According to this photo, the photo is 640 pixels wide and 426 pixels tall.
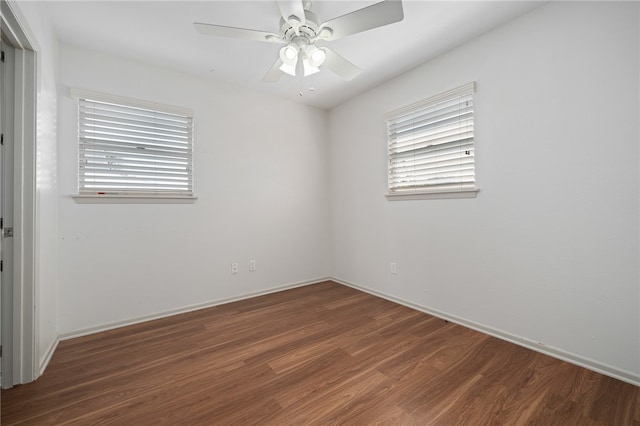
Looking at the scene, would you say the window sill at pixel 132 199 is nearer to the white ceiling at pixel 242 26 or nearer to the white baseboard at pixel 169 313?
the white baseboard at pixel 169 313

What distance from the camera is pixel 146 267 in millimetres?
2602

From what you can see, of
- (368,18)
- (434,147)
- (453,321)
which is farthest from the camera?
(434,147)

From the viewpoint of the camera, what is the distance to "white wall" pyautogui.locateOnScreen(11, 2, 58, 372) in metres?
1.69

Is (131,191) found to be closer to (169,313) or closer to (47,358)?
(169,313)

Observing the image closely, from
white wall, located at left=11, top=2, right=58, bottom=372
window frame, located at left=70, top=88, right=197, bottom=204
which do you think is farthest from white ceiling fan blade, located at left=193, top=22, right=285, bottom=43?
window frame, located at left=70, top=88, right=197, bottom=204

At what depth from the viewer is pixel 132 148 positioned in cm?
256

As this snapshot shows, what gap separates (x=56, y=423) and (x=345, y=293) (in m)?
2.60

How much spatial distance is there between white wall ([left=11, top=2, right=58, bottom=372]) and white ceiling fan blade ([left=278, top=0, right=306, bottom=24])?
4.66 ft

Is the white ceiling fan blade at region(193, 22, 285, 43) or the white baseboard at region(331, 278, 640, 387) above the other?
the white ceiling fan blade at region(193, 22, 285, 43)

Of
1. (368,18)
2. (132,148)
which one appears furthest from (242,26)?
(132,148)

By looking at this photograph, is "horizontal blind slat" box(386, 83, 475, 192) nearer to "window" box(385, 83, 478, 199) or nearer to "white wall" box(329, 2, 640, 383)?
"window" box(385, 83, 478, 199)

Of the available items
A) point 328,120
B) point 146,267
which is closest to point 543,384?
point 146,267

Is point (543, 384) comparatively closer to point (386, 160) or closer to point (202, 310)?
point (386, 160)

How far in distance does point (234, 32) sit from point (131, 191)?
180cm
